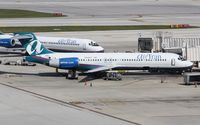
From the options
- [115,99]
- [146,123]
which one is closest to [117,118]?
[146,123]

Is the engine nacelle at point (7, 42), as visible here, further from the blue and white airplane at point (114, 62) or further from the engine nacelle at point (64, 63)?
the engine nacelle at point (64, 63)

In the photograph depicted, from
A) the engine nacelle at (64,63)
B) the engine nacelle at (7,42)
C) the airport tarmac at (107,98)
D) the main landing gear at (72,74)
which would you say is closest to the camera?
the airport tarmac at (107,98)

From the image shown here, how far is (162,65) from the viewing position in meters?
85.2

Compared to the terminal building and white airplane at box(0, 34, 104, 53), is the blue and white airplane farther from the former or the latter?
white airplane at box(0, 34, 104, 53)

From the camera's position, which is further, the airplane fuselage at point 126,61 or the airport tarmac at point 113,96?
the airplane fuselage at point 126,61

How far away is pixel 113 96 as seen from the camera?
69.6 meters

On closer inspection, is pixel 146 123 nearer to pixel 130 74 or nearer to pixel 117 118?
pixel 117 118

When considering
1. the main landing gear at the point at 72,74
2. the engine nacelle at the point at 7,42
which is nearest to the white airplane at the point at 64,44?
the engine nacelle at the point at 7,42

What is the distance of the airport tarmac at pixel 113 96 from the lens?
58.1m

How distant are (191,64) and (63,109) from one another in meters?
29.5

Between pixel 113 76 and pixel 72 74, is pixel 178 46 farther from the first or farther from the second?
pixel 72 74

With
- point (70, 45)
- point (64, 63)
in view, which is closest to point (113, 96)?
point (64, 63)

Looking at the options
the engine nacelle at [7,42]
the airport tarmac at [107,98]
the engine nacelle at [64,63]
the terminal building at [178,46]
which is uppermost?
the engine nacelle at [7,42]

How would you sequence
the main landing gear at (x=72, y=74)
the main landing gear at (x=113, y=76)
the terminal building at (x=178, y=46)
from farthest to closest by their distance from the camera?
the terminal building at (x=178, y=46) < the main landing gear at (x=72, y=74) < the main landing gear at (x=113, y=76)
